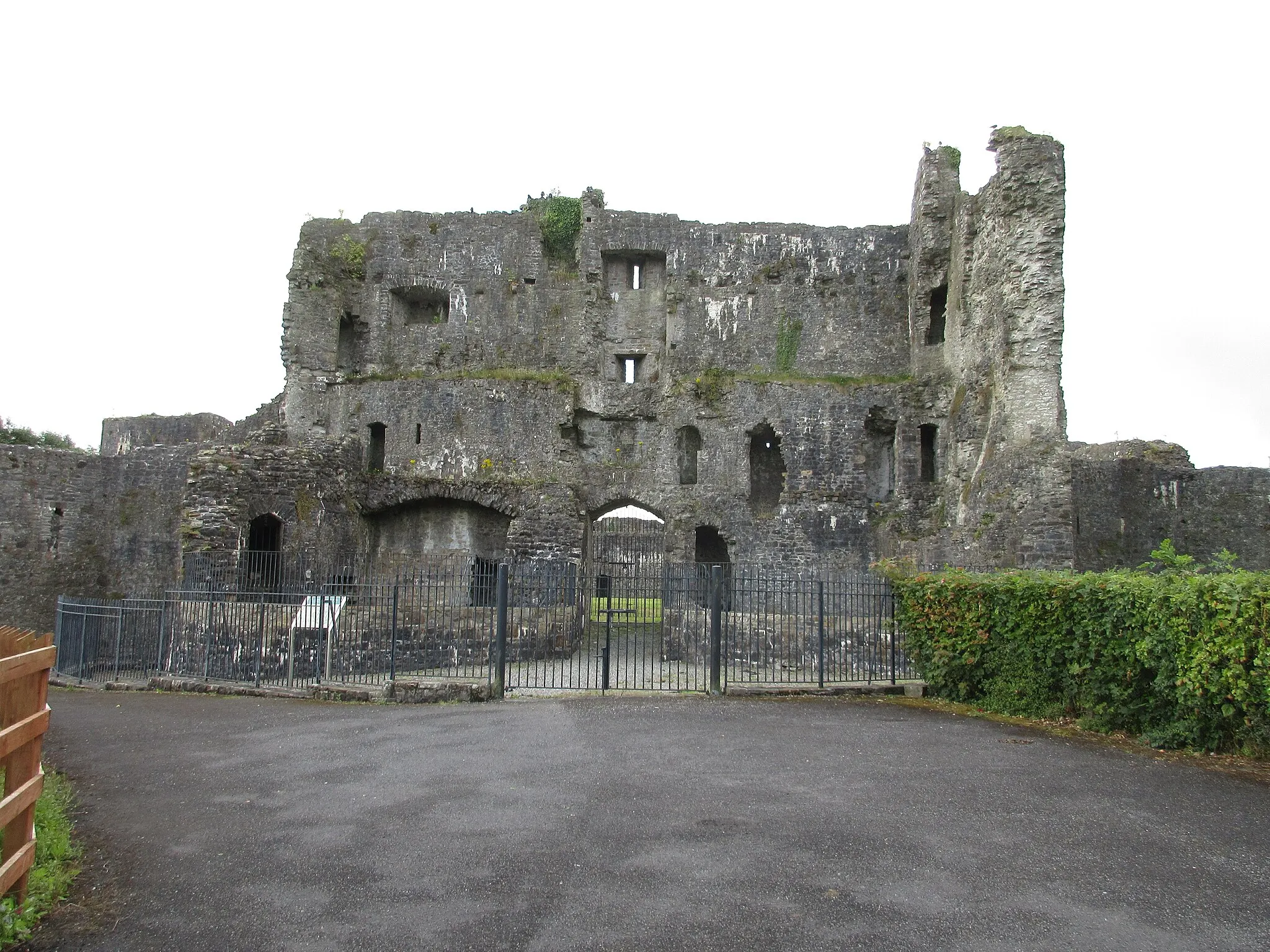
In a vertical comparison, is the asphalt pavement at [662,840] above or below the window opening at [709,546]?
below

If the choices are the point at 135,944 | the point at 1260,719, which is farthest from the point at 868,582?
the point at 135,944

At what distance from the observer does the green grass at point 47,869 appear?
463 cm

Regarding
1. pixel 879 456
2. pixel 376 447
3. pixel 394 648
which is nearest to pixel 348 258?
pixel 376 447

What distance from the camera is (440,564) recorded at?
22.1m

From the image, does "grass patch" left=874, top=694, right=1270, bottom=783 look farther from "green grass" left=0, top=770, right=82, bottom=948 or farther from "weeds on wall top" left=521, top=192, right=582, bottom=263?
"weeds on wall top" left=521, top=192, right=582, bottom=263

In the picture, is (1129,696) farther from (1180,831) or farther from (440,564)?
(440,564)

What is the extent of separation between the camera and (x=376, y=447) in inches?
988

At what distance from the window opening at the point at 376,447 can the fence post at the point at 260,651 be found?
10321mm

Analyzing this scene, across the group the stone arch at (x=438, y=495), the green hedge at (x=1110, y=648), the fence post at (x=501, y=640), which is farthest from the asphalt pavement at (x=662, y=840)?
the stone arch at (x=438, y=495)

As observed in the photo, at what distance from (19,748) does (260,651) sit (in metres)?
9.48

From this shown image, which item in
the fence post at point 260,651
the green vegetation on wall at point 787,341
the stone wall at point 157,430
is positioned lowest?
the fence post at point 260,651

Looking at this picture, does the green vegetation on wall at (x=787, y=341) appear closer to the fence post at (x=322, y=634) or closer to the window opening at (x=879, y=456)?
the window opening at (x=879, y=456)

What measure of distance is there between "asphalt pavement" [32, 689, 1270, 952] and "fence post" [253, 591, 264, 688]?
3087 mm

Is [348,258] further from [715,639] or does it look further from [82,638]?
[715,639]
